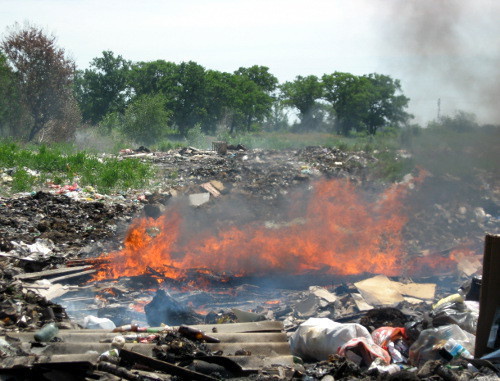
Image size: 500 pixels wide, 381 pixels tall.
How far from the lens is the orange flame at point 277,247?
7990mm

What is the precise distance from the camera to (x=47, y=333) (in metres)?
4.27

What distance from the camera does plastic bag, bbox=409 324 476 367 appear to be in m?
4.11

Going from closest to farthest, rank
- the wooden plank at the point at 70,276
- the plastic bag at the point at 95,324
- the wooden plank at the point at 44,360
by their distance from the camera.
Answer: the wooden plank at the point at 44,360 < the plastic bag at the point at 95,324 < the wooden plank at the point at 70,276

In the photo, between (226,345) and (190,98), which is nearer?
(226,345)

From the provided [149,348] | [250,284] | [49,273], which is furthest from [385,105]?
[149,348]

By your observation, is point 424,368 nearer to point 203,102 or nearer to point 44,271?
point 44,271

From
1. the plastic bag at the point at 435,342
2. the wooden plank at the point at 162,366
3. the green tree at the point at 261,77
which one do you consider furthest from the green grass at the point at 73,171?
the green tree at the point at 261,77

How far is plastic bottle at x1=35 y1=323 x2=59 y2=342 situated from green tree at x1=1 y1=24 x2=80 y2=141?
24941 mm

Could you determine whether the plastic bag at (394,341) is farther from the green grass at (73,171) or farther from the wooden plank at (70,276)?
the green grass at (73,171)

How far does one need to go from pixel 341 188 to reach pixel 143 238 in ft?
17.2

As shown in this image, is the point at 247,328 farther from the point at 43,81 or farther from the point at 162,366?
the point at 43,81

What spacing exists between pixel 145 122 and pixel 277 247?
25.9 meters

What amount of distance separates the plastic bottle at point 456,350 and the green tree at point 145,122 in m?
30.3

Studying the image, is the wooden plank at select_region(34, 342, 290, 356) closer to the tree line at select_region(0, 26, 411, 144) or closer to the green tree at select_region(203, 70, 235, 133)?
the tree line at select_region(0, 26, 411, 144)
